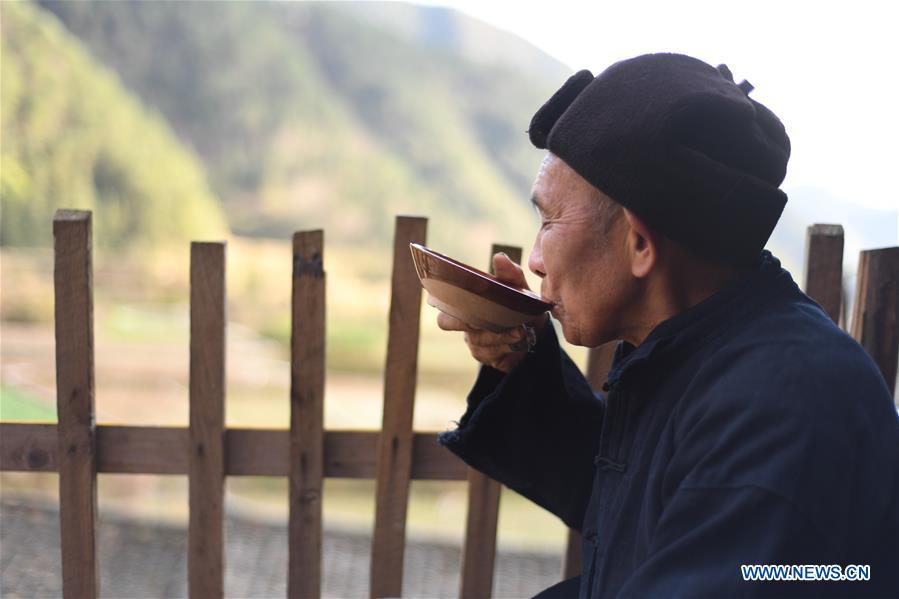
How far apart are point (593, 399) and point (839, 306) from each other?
0.84 meters

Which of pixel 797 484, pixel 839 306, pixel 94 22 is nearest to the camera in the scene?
pixel 797 484

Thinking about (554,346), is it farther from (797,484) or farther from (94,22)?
(94,22)

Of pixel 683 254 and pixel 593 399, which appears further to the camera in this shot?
pixel 593 399

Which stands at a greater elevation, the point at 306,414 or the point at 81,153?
the point at 81,153

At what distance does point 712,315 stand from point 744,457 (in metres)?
0.32

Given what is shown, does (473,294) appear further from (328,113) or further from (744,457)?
(328,113)

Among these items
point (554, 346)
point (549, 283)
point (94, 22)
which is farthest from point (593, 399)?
point (94, 22)

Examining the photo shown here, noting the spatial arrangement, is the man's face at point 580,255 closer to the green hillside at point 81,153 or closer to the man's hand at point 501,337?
the man's hand at point 501,337

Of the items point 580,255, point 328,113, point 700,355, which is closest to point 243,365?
point 328,113

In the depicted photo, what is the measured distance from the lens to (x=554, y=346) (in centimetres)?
174

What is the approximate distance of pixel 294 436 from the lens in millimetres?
2098

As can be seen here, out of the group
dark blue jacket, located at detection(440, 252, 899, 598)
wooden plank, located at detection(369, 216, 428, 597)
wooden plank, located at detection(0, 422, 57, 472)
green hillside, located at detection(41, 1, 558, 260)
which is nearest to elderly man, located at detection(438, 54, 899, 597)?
dark blue jacket, located at detection(440, 252, 899, 598)

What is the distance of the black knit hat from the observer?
117 centimetres

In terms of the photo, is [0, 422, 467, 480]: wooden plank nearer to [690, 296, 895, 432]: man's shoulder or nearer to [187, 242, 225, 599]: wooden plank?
[187, 242, 225, 599]: wooden plank
